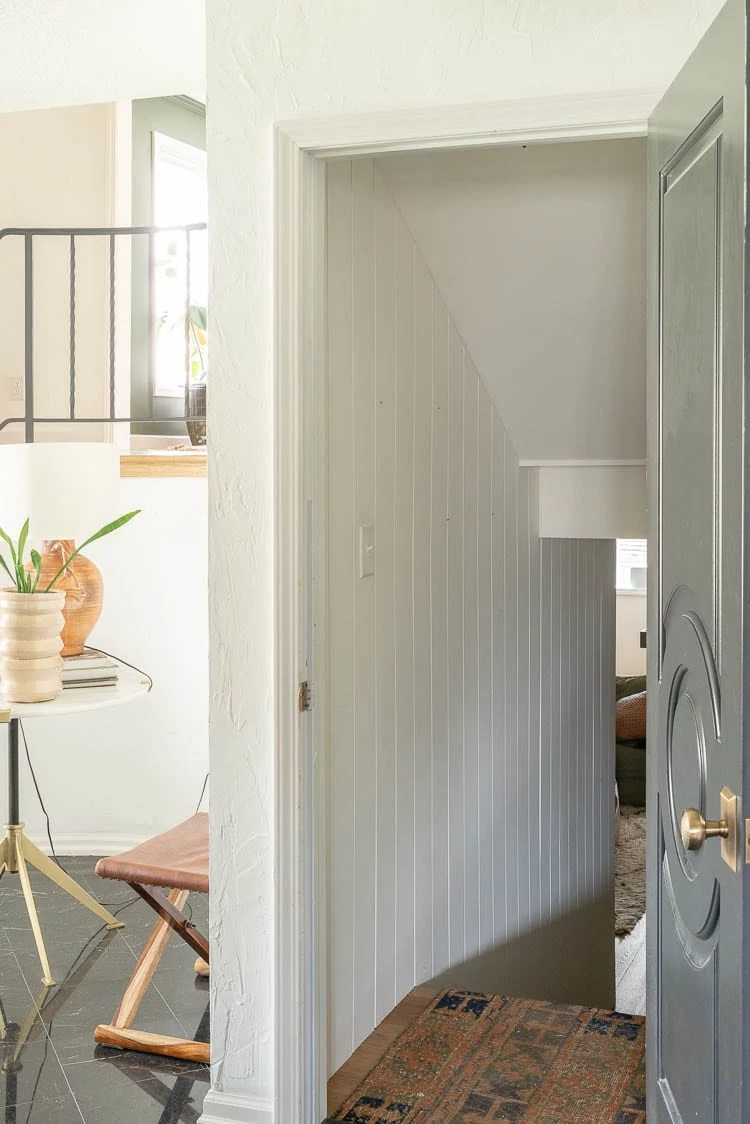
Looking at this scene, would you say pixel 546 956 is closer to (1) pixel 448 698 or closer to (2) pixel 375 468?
(1) pixel 448 698

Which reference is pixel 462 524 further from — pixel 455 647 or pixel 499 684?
pixel 499 684

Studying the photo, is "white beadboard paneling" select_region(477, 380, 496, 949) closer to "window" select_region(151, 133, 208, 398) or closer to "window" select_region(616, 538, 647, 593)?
"window" select_region(151, 133, 208, 398)

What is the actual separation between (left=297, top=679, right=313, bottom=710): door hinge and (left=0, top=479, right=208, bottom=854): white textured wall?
2.06 m

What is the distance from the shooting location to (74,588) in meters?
3.57

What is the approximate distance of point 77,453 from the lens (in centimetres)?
323

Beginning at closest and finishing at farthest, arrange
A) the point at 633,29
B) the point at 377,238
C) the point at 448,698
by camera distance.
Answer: the point at 633,29 → the point at 377,238 → the point at 448,698

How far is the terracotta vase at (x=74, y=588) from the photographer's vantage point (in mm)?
3555

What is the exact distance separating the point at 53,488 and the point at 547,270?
1.49 metres

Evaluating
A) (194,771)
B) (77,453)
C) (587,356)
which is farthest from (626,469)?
(194,771)

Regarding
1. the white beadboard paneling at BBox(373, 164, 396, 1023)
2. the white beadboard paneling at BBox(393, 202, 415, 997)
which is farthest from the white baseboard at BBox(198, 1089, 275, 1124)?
the white beadboard paneling at BBox(393, 202, 415, 997)

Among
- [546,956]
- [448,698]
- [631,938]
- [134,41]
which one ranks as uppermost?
[134,41]

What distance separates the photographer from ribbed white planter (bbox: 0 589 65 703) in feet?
10.5

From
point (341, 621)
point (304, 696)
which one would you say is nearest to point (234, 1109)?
point (304, 696)

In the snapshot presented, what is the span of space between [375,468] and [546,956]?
2.15 meters
